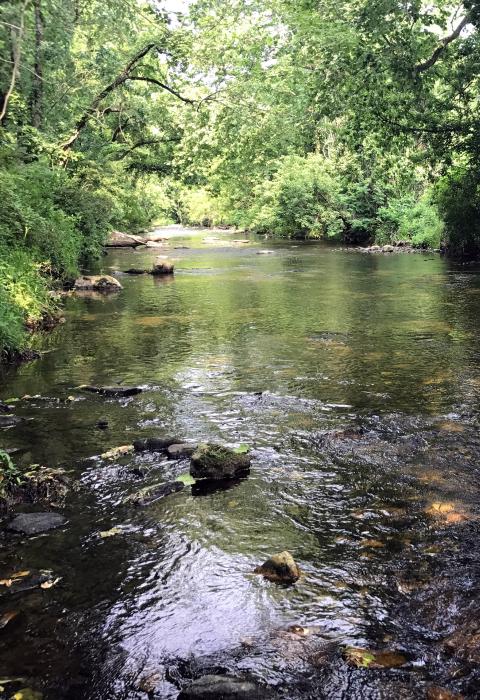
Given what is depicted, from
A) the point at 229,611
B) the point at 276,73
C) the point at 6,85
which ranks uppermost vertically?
the point at 276,73

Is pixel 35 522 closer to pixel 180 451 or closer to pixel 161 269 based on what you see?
pixel 180 451

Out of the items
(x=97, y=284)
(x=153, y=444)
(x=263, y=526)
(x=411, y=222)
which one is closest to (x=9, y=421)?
(x=153, y=444)

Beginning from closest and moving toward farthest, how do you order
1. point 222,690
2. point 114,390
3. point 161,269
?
point 222,690 < point 114,390 < point 161,269

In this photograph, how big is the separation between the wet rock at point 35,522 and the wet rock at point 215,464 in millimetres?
1349

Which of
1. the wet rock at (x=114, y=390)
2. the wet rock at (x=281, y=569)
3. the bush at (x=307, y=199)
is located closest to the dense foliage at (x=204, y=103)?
the wet rock at (x=114, y=390)

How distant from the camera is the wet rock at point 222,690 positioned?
296 cm

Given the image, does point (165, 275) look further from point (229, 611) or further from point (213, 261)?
point (229, 611)

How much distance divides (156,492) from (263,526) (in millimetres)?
1136

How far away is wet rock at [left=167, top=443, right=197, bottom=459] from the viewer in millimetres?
6305

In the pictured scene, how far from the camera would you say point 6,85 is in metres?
15.1

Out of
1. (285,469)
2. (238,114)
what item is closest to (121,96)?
(238,114)

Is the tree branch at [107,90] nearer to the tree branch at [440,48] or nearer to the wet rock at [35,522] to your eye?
the tree branch at [440,48]

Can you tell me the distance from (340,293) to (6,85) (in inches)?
424

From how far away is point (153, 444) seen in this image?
6.59 m
